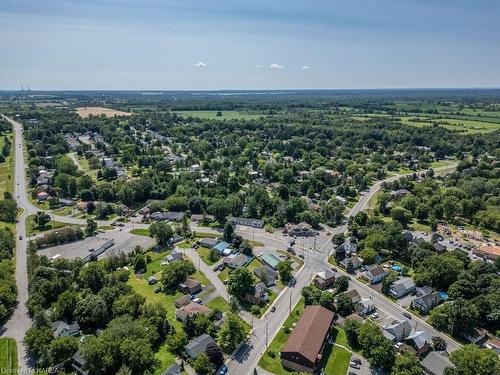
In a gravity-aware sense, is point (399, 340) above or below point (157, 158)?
below

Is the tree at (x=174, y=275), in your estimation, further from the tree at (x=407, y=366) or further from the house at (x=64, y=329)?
the tree at (x=407, y=366)

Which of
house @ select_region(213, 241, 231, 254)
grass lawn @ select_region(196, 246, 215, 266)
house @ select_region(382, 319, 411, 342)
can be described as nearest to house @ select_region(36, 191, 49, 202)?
grass lawn @ select_region(196, 246, 215, 266)

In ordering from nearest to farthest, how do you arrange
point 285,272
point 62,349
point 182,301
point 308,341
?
point 62,349, point 308,341, point 182,301, point 285,272

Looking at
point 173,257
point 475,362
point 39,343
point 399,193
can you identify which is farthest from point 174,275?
point 399,193

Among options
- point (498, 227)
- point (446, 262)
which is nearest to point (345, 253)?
point (446, 262)

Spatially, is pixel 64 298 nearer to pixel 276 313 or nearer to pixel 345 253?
pixel 276 313

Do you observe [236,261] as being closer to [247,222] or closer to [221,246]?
[221,246]

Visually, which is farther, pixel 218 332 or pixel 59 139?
pixel 59 139
